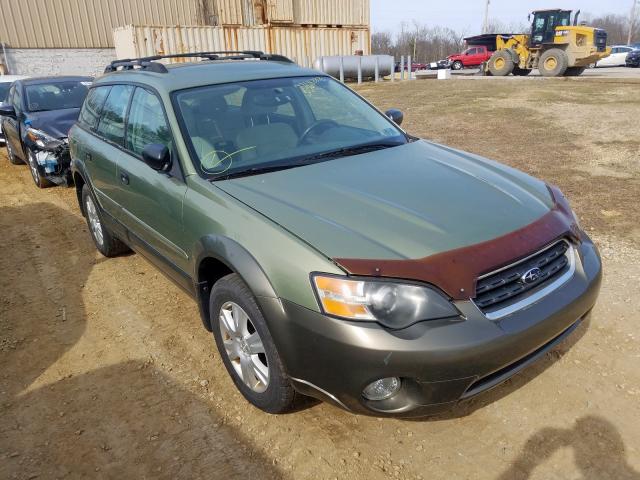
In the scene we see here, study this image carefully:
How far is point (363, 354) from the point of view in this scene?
196 centimetres

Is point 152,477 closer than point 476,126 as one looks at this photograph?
Yes

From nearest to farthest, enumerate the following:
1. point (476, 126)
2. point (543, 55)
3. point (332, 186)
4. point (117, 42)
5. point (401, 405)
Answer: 1. point (401, 405)
2. point (332, 186)
3. point (476, 126)
4. point (117, 42)
5. point (543, 55)

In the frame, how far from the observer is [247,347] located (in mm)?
2527

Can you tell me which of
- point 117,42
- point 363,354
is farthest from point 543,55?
point 363,354

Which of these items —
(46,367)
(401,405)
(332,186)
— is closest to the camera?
(401,405)

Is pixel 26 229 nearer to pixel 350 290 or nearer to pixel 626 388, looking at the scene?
pixel 350 290

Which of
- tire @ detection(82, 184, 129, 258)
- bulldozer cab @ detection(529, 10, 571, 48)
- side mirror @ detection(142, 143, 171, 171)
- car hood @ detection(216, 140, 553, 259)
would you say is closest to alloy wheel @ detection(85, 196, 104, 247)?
tire @ detection(82, 184, 129, 258)

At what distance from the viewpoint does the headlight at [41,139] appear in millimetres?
6785

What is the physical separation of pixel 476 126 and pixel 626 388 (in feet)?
26.6

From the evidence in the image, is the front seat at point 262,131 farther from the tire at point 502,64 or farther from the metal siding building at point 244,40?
the tire at point 502,64

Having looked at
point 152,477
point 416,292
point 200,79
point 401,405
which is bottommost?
point 152,477

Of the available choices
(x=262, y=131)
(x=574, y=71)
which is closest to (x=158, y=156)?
(x=262, y=131)

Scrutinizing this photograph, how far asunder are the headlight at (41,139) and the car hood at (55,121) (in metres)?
0.08

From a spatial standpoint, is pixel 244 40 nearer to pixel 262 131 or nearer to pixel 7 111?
pixel 7 111
